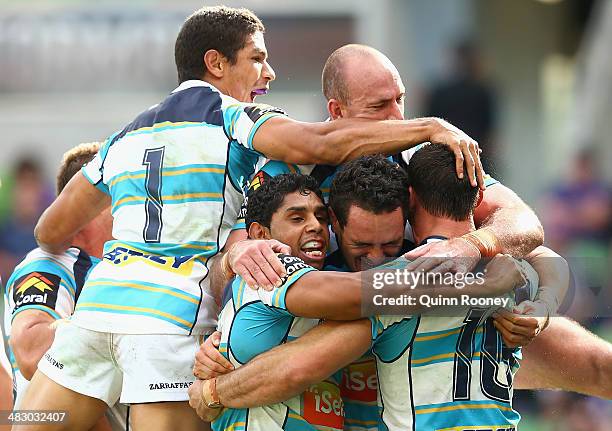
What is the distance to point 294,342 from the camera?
14.8 feet

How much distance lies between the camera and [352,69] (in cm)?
515

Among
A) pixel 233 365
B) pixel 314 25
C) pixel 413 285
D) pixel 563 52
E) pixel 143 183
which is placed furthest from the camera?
pixel 563 52

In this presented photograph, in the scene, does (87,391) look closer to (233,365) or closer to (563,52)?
(233,365)

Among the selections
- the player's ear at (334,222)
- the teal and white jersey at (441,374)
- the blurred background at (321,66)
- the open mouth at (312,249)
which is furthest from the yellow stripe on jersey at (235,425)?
the blurred background at (321,66)

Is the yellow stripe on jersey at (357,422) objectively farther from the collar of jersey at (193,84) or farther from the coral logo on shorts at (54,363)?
the collar of jersey at (193,84)

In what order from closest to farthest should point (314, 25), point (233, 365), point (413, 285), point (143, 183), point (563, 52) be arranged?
1. point (413, 285)
2. point (233, 365)
3. point (143, 183)
4. point (314, 25)
5. point (563, 52)

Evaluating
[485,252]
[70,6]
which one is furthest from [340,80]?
[70,6]

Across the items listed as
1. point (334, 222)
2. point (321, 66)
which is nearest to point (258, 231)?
point (334, 222)

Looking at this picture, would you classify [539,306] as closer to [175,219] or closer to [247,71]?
[175,219]

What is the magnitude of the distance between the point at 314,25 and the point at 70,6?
3604mm

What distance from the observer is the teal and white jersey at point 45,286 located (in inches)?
226

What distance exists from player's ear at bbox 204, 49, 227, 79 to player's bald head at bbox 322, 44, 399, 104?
50cm

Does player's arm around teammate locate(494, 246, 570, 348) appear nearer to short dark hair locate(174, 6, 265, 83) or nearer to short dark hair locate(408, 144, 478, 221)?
short dark hair locate(408, 144, 478, 221)

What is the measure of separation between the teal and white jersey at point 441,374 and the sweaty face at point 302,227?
0.45m
